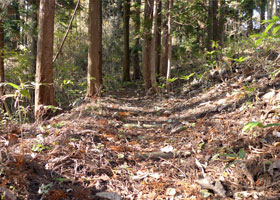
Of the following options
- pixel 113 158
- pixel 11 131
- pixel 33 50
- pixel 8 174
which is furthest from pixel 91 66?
pixel 8 174

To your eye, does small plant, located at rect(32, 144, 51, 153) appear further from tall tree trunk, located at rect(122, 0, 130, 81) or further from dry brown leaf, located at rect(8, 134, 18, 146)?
tall tree trunk, located at rect(122, 0, 130, 81)

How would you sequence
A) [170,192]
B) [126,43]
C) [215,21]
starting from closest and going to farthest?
1. [170,192]
2. [215,21]
3. [126,43]

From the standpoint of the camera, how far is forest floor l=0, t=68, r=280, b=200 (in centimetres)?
224

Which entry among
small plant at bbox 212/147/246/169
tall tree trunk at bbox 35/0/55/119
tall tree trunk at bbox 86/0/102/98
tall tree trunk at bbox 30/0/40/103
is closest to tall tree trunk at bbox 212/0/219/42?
tall tree trunk at bbox 86/0/102/98

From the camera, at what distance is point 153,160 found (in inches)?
126

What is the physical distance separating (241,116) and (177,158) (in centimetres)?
154

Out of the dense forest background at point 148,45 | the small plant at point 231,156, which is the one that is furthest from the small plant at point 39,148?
the small plant at point 231,156

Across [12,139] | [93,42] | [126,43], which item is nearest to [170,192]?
[12,139]

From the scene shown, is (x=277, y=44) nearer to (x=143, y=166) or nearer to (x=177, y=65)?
(x=143, y=166)

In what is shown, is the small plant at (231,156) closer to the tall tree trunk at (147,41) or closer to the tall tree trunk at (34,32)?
the tall tree trunk at (147,41)

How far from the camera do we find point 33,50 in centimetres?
1083

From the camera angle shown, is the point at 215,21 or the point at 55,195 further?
the point at 215,21

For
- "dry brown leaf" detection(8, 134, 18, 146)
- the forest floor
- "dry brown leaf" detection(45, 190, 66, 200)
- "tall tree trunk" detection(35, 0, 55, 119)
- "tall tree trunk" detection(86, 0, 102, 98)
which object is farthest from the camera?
"tall tree trunk" detection(86, 0, 102, 98)

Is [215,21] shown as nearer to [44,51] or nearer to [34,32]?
[34,32]
